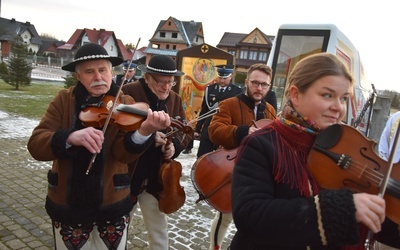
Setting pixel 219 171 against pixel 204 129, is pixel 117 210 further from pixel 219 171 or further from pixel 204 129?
pixel 204 129

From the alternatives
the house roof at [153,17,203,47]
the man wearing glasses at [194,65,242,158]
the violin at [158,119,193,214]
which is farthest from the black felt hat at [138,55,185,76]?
the house roof at [153,17,203,47]

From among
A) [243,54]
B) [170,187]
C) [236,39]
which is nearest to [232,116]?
[170,187]

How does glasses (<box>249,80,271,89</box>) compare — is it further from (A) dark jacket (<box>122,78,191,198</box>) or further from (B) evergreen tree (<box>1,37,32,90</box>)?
(B) evergreen tree (<box>1,37,32,90</box>)

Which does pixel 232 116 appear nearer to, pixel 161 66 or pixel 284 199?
pixel 161 66

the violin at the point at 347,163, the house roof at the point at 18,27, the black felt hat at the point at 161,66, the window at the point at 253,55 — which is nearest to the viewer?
the violin at the point at 347,163

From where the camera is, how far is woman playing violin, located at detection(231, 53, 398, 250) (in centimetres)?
111

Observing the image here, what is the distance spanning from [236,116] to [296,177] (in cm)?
224

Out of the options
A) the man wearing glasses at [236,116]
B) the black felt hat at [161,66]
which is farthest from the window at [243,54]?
the black felt hat at [161,66]

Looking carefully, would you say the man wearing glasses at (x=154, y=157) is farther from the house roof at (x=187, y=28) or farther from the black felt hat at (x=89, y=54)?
the house roof at (x=187, y=28)

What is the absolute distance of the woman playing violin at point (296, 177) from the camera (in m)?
1.11

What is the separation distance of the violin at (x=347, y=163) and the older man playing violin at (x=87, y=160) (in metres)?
1.03

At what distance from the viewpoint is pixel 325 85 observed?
1.27m

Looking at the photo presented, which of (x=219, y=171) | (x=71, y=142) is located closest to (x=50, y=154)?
(x=71, y=142)

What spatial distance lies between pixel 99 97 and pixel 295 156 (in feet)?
4.64
